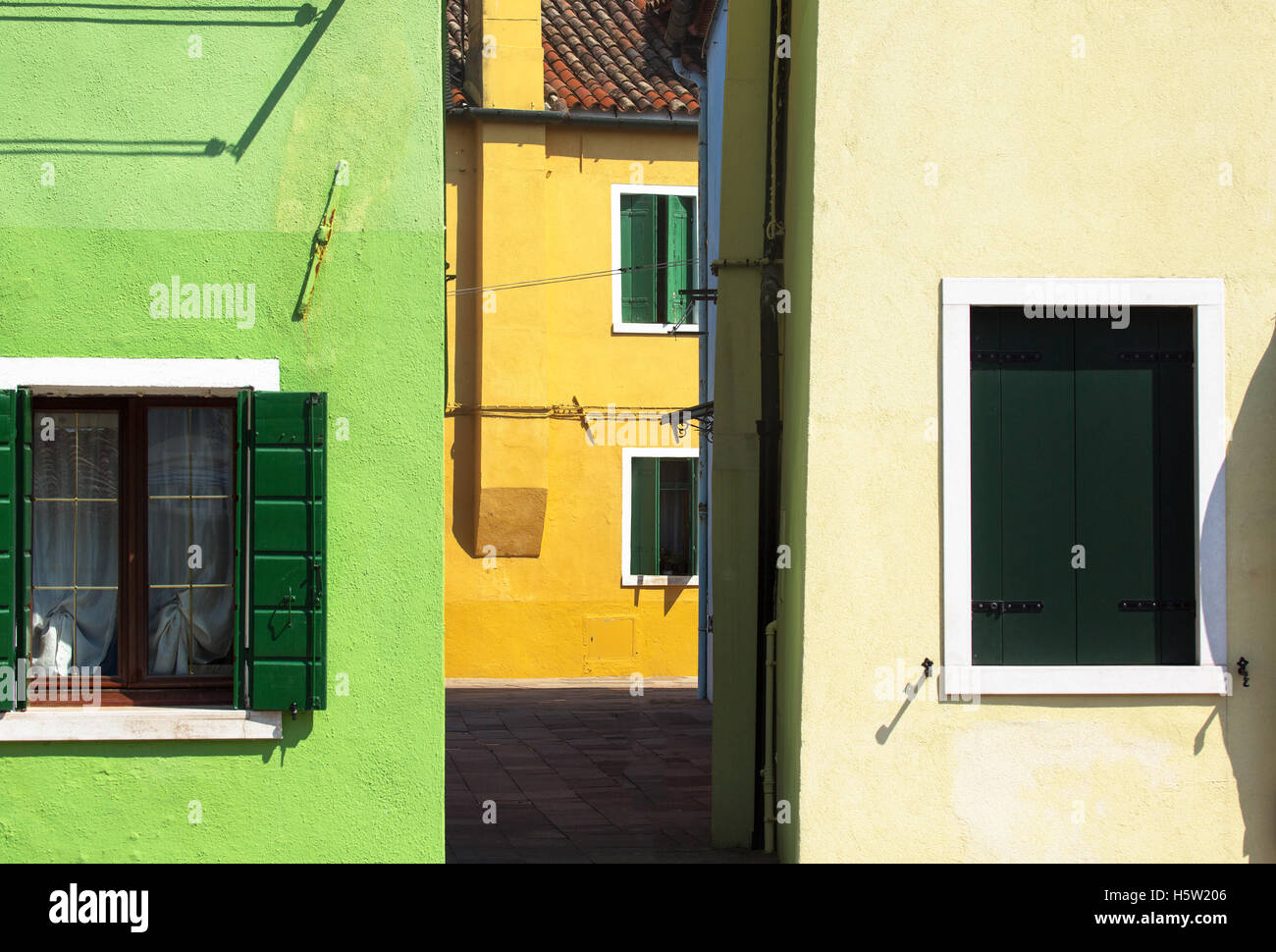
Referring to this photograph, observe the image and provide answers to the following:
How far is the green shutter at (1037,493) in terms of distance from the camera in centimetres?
697

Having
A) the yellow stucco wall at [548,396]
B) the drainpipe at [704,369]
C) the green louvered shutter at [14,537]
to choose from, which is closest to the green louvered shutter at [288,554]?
the green louvered shutter at [14,537]

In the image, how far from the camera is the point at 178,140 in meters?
6.68

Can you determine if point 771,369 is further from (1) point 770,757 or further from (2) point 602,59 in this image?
(2) point 602,59

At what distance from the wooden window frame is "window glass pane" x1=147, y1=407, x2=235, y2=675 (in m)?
0.03

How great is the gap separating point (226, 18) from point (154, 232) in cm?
111

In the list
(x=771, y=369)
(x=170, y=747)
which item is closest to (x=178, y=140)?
(x=170, y=747)

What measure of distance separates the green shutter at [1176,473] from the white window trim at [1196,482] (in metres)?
0.07

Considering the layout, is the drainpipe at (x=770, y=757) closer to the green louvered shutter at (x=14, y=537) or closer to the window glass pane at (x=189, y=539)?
the window glass pane at (x=189, y=539)

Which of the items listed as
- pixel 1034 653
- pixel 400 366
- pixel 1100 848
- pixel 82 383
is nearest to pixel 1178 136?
pixel 1034 653

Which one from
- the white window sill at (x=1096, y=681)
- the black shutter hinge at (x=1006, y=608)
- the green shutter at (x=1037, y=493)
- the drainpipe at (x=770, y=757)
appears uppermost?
the green shutter at (x=1037, y=493)

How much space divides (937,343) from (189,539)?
12.6 feet

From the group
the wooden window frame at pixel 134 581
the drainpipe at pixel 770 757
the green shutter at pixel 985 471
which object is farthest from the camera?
the drainpipe at pixel 770 757

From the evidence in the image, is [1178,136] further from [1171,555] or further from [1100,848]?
[1100,848]

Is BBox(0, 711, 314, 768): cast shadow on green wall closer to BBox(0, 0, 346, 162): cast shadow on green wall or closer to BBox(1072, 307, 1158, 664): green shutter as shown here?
BBox(0, 0, 346, 162): cast shadow on green wall
